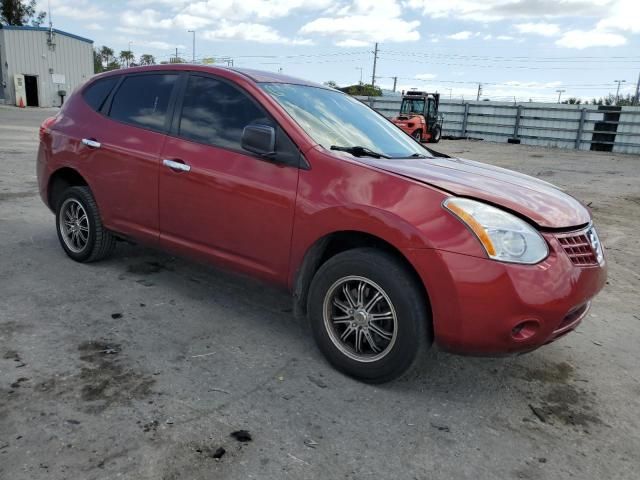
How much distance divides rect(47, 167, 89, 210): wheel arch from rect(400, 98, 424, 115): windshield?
86.2 ft

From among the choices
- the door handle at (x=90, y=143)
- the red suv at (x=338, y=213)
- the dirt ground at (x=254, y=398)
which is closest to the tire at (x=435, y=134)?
the dirt ground at (x=254, y=398)

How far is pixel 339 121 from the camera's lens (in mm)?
3723

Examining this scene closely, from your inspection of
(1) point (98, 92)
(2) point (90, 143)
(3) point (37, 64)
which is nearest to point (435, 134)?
(1) point (98, 92)

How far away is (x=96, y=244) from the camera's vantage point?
4.59 meters

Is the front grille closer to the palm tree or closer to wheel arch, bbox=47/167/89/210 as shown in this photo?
wheel arch, bbox=47/167/89/210

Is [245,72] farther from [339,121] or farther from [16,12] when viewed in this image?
[16,12]

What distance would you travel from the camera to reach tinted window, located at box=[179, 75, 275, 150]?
139 inches

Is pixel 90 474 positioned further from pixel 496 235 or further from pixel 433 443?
pixel 496 235

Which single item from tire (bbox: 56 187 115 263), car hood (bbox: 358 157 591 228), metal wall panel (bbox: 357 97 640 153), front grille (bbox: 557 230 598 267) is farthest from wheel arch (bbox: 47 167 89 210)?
metal wall panel (bbox: 357 97 640 153)

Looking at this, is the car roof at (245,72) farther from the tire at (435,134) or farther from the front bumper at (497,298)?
the tire at (435,134)

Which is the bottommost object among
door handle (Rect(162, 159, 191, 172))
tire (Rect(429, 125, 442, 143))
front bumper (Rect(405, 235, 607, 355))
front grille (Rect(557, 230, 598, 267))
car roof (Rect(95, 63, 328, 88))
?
tire (Rect(429, 125, 442, 143))

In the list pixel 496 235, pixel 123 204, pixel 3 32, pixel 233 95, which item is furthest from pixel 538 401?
pixel 3 32

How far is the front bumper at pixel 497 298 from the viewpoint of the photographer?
Answer: 2.55m

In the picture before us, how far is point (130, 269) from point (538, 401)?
3470 mm
